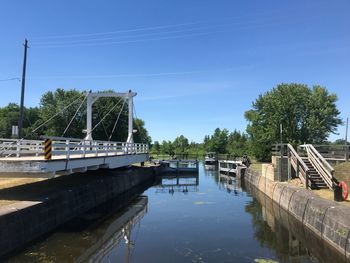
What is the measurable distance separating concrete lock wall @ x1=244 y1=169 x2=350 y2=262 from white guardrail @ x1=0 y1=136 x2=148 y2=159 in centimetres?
1163

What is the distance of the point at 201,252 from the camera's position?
15164 millimetres

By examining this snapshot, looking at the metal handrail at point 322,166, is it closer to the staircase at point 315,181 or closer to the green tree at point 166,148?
the staircase at point 315,181

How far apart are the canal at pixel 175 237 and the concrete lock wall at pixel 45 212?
43 centimetres

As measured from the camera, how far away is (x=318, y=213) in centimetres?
1673

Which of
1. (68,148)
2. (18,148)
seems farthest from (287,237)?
(18,148)

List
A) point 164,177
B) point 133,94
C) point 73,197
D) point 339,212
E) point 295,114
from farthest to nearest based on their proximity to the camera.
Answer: point 295,114
point 164,177
point 133,94
point 73,197
point 339,212

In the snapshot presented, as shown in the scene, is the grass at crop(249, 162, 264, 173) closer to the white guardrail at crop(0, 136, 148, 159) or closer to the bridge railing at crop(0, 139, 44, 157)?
the white guardrail at crop(0, 136, 148, 159)

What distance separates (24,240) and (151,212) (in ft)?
35.3

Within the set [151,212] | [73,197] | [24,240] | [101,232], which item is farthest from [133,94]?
[24,240]

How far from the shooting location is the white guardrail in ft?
60.6

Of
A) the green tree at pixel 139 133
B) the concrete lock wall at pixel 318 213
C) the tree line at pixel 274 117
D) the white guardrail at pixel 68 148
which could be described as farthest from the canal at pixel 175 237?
the green tree at pixel 139 133

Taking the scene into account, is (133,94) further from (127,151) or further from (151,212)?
(151,212)

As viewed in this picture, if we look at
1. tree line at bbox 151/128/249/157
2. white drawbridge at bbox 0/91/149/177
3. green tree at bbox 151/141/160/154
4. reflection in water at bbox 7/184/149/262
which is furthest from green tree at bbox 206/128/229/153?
reflection in water at bbox 7/184/149/262

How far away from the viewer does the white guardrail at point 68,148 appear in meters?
18.5
